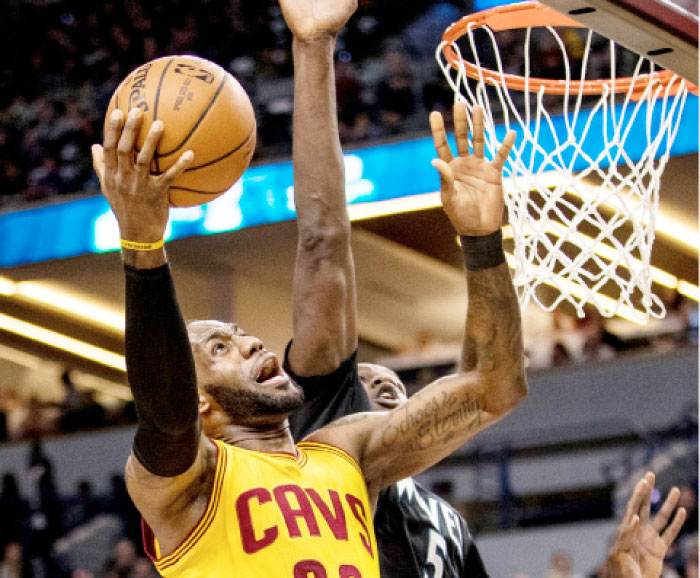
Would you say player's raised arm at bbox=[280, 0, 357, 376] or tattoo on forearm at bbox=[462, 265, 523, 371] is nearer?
tattoo on forearm at bbox=[462, 265, 523, 371]

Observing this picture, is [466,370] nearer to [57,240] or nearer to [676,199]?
[676,199]

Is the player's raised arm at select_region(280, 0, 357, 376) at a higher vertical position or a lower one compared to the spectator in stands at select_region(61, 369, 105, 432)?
higher

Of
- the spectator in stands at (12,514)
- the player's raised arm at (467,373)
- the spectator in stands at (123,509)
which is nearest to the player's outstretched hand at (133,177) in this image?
the player's raised arm at (467,373)

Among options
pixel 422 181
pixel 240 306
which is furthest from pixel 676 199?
pixel 240 306

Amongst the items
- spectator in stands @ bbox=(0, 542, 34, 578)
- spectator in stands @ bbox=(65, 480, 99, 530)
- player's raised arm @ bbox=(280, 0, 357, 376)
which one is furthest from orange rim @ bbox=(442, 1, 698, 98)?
spectator in stands @ bbox=(65, 480, 99, 530)

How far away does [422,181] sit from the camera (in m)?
10.2

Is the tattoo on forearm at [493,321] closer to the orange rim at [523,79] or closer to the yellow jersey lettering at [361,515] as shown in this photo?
the yellow jersey lettering at [361,515]

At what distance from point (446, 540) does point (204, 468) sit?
1077 mm

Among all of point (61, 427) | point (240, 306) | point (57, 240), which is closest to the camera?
point (57, 240)

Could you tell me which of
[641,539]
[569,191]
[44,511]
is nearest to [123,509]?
[44,511]

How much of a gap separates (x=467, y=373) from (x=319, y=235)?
64 cm

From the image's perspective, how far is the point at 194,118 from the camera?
2617 millimetres

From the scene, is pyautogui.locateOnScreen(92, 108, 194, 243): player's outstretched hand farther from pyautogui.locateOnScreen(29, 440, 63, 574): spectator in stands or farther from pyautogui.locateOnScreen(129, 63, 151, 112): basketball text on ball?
pyautogui.locateOnScreen(29, 440, 63, 574): spectator in stands

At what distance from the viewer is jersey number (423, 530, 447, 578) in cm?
344
